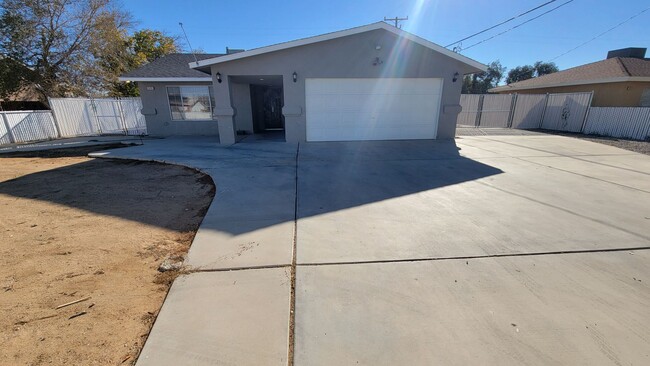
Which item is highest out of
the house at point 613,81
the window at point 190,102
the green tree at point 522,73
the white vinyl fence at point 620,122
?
the green tree at point 522,73

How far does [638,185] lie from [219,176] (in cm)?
870

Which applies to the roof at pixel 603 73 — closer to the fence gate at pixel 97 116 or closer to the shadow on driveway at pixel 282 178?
the shadow on driveway at pixel 282 178

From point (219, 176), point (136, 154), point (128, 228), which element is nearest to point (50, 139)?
point (136, 154)

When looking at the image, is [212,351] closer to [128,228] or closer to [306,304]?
[306,304]

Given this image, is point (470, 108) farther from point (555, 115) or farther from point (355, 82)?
point (355, 82)

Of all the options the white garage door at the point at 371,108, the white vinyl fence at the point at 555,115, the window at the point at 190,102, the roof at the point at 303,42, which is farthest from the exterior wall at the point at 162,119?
the white vinyl fence at the point at 555,115

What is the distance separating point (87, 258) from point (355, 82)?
9.56m

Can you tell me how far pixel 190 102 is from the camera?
13594 millimetres

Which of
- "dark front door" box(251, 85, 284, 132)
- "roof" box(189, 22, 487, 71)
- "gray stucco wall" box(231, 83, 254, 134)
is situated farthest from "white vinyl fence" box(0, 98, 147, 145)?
"roof" box(189, 22, 487, 71)

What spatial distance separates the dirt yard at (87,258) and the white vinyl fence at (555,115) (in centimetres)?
1839

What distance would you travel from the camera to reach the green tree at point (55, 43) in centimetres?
1569

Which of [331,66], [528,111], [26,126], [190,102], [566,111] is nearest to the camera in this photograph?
[331,66]

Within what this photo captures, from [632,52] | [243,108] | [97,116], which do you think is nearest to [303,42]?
[243,108]

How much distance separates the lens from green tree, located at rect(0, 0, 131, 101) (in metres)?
15.7
